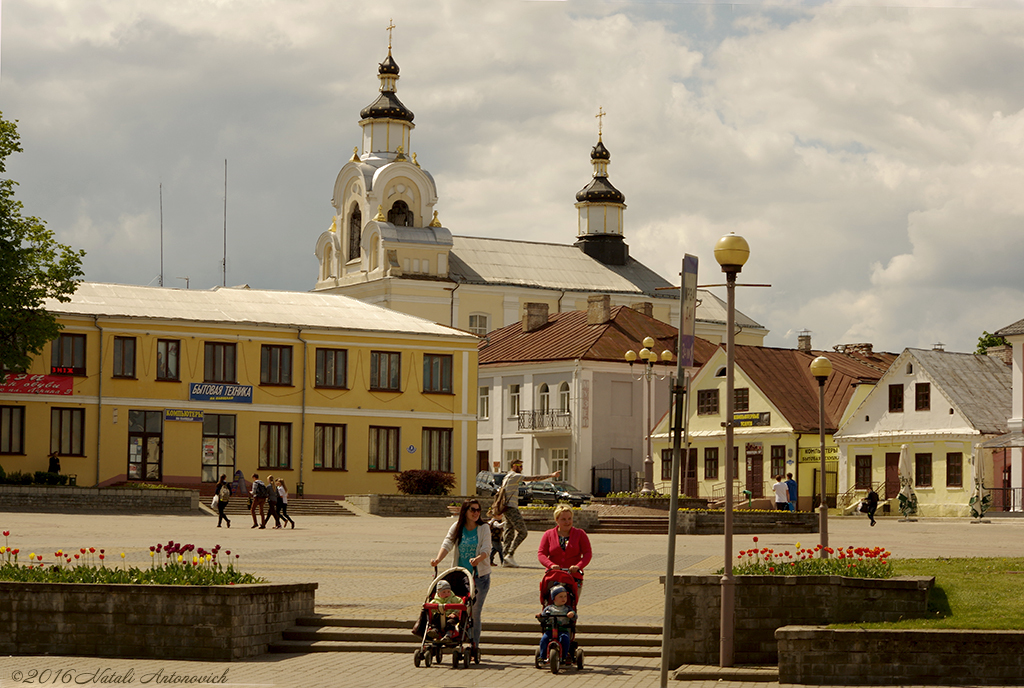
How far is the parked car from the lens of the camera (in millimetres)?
47344

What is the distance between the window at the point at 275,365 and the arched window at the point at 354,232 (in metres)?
36.7

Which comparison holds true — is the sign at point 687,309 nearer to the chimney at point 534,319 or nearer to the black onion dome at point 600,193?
the chimney at point 534,319

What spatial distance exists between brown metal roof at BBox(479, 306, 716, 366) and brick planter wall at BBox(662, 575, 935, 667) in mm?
→ 45150

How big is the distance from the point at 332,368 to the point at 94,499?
511 inches

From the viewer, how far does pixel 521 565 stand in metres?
23.8

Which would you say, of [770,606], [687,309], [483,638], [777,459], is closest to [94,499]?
[483,638]

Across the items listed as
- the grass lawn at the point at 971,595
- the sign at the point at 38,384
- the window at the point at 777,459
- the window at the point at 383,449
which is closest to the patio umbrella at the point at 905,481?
the window at the point at 777,459

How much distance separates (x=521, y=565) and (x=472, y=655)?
9937mm

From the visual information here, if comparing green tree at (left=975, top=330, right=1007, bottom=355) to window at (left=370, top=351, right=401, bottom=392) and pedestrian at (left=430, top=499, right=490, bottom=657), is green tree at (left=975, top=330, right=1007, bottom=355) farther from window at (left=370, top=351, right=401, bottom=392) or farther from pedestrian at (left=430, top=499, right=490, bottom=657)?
pedestrian at (left=430, top=499, right=490, bottom=657)

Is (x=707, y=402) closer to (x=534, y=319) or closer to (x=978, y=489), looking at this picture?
(x=534, y=319)

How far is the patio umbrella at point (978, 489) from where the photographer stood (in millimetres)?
44653

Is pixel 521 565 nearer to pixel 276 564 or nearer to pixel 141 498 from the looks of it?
pixel 276 564

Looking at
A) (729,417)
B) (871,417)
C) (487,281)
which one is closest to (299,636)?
(729,417)

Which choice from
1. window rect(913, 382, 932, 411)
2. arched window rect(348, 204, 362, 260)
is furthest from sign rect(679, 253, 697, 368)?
arched window rect(348, 204, 362, 260)
